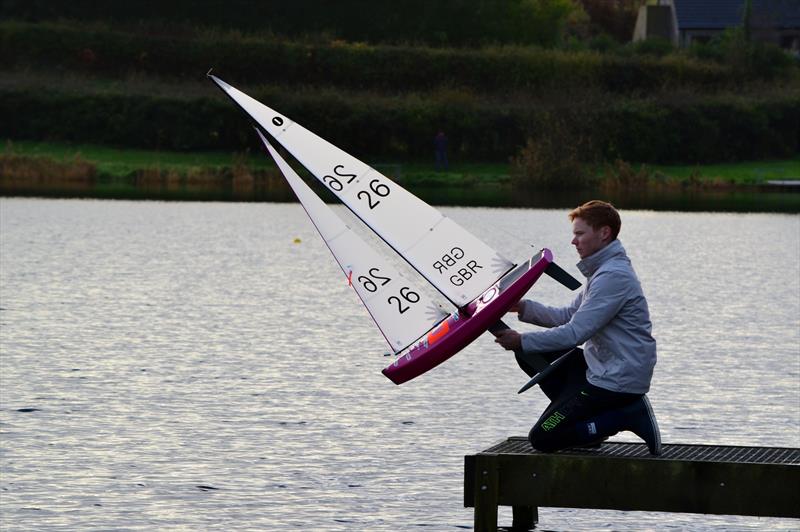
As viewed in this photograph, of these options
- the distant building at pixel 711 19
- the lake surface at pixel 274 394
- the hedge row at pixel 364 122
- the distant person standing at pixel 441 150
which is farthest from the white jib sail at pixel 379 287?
the distant building at pixel 711 19

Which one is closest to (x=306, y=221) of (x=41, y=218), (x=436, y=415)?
(x=41, y=218)

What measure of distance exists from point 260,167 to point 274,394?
55.1 m

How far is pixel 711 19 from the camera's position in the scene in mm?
116188

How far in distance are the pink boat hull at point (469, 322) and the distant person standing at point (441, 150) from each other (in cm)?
6171

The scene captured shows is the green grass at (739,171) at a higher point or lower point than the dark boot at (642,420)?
lower

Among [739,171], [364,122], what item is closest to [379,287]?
[364,122]

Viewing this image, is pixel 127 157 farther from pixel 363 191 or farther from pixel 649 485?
pixel 649 485

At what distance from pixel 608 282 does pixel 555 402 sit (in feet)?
3.24

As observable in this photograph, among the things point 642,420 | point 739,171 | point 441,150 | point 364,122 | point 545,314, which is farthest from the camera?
point 739,171

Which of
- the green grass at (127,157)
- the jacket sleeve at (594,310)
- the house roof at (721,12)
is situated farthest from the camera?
the house roof at (721,12)

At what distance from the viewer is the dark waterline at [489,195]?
201ft

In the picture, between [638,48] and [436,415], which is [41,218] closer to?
[436,415]

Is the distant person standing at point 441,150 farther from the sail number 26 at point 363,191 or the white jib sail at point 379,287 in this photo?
the sail number 26 at point 363,191

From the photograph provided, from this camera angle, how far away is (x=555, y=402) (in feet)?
39.0
